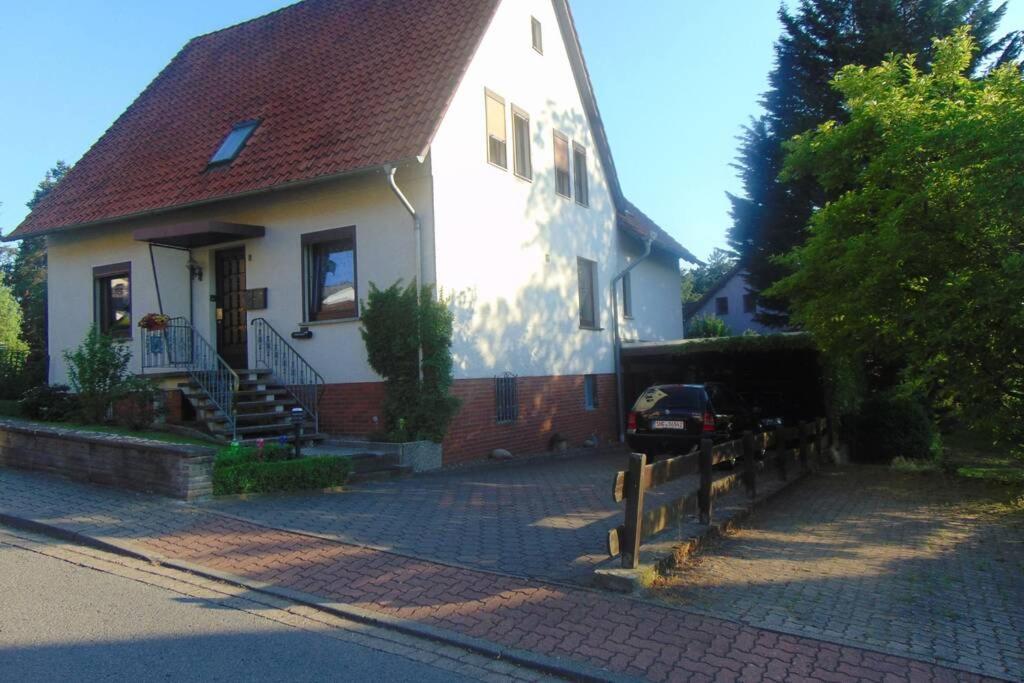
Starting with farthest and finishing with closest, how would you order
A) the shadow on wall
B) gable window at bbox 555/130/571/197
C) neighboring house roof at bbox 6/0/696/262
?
1. gable window at bbox 555/130/571/197
2. the shadow on wall
3. neighboring house roof at bbox 6/0/696/262

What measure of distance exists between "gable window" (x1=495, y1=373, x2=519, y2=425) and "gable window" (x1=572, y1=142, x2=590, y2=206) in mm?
5536

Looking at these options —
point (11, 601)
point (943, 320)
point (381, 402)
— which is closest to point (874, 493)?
point (943, 320)

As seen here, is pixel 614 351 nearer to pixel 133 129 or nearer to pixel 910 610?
pixel 133 129

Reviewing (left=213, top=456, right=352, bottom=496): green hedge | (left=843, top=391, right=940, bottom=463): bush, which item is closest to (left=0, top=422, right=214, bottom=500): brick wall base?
(left=213, top=456, right=352, bottom=496): green hedge

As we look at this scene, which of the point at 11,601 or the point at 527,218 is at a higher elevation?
the point at 527,218

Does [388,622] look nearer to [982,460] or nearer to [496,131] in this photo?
[496,131]

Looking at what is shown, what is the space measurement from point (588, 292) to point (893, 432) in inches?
287

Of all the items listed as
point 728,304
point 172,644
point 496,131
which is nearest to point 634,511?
point 172,644

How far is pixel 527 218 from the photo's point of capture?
15773mm

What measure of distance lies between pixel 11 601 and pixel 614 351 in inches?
605

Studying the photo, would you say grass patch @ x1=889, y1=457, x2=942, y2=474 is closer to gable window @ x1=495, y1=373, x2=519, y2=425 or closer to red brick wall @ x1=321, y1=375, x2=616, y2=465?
red brick wall @ x1=321, y1=375, x2=616, y2=465

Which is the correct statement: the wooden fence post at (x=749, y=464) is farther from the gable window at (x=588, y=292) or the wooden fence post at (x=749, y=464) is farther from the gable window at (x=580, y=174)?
the gable window at (x=580, y=174)

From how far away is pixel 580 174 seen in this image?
18734 millimetres

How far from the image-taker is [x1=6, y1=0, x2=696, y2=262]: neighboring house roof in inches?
511
